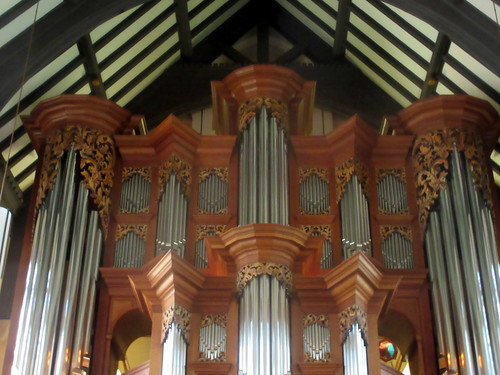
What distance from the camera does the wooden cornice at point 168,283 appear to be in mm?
10375

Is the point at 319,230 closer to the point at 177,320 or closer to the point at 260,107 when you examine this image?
the point at 260,107

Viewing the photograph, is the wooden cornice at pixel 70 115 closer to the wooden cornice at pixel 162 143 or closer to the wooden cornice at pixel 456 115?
the wooden cornice at pixel 162 143

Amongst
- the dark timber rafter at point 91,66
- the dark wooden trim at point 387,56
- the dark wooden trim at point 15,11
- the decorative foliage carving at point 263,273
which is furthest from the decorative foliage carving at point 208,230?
the dark wooden trim at point 387,56

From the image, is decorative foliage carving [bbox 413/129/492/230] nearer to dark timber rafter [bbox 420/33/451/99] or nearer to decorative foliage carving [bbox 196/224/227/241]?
dark timber rafter [bbox 420/33/451/99]

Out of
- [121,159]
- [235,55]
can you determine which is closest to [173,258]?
[121,159]

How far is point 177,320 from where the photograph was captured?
10.3 metres

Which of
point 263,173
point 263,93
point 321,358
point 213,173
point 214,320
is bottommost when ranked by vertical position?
point 321,358

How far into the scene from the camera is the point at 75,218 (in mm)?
11742

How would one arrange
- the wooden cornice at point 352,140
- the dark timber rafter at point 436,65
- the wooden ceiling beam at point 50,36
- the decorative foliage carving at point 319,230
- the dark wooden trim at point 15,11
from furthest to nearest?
the dark timber rafter at point 436,65
the wooden cornice at point 352,140
the decorative foliage carving at point 319,230
the wooden ceiling beam at point 50,36
the dark wooden trim at point 15,11

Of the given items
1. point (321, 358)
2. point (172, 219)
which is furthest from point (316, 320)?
point (172, 219)

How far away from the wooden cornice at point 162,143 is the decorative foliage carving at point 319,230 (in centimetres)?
182

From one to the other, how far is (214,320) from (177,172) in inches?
103

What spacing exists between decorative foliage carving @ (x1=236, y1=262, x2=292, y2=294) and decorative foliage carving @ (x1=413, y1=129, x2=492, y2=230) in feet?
7.75

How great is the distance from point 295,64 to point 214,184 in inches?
137
